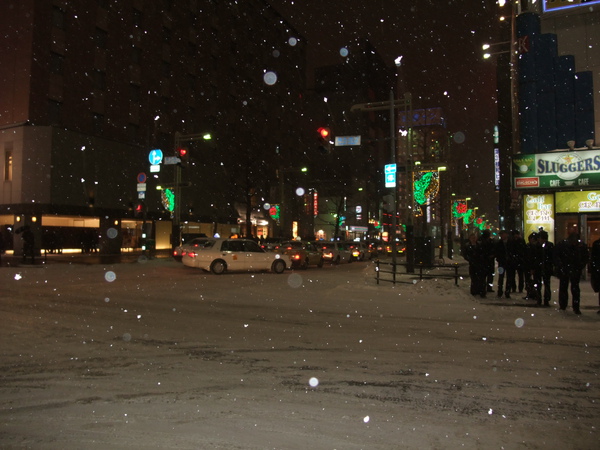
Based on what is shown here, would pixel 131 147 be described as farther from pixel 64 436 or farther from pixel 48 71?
pixel 64 436

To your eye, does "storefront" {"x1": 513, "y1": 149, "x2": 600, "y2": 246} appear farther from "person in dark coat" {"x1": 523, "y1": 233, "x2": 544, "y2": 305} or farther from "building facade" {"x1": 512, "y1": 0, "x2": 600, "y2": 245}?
"person in dark coat" {"x1": 523, "y1": 233, "x2": 544, "y2": 305}

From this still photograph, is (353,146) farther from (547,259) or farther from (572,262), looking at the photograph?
(572,262)

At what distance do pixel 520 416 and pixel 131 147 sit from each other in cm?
4102

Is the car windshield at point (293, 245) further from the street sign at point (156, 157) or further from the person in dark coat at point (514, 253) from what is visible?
the person in dark coat at point (514, 253)

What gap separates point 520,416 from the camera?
450 centimetres

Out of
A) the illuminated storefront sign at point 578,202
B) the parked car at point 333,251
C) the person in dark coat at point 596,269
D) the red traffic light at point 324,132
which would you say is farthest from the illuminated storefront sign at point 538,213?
the parked car at point 333,251

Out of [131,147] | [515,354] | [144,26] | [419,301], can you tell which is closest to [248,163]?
[131,147]

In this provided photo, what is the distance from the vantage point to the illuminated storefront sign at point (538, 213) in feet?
59.8

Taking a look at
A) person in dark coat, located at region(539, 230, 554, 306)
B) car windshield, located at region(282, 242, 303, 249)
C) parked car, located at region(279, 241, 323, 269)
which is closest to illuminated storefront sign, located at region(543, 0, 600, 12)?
person in dark coat, located at region(539, 230, 554, 306)

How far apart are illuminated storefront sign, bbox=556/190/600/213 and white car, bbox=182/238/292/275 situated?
39.8ft

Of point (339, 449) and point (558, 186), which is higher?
point (558, 186)

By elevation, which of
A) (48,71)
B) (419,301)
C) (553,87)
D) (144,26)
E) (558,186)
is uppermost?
(144,26)

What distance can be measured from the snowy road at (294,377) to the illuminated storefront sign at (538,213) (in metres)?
8.49

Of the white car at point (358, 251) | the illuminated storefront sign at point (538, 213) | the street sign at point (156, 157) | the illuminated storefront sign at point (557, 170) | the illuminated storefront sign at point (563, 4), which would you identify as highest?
the illuminated storefront sign at point (563, 4)
